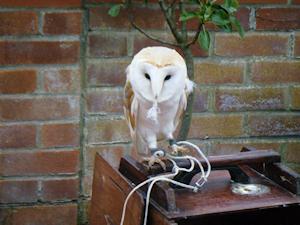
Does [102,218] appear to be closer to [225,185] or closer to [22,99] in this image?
[225,185]

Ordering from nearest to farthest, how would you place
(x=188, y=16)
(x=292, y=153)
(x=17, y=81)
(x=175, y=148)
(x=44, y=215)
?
(x=175, y=148) < (x=188, y=16) < (x=17, y=81) < (x=44, y=215) < (x=292, y=153)

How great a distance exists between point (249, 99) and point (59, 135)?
22.2 inches

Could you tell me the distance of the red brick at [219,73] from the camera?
1860 mm

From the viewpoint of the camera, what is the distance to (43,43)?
1.75 metres

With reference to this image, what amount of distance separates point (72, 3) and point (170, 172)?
706mm

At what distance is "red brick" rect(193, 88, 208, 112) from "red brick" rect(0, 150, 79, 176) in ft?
1.21

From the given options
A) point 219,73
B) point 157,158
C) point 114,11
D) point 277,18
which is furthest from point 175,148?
point 277,18

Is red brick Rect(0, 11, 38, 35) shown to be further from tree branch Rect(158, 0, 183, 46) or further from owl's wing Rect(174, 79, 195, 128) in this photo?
owl's wing Rect(174, 79, 195, 128)

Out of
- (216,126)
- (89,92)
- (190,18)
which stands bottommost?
(216,126)

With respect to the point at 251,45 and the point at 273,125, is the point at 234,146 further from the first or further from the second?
the point at 251,45

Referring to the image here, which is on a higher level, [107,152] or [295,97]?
[295,97]

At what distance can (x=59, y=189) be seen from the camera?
1.85 m

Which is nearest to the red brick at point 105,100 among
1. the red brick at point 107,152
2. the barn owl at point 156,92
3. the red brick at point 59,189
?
the red brick at point 107,152

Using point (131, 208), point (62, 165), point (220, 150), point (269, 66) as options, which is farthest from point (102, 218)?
point (269, 66)
